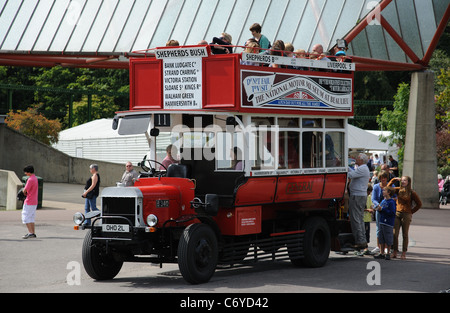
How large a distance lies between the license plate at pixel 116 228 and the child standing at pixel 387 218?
5.91 m

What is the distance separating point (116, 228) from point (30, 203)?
7134mm

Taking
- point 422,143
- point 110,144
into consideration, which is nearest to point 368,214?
point 422,143

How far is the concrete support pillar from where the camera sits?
2920cm

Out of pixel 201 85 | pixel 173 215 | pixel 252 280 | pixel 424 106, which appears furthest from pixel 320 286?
pixel 424 106

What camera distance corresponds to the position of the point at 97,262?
1174 cm

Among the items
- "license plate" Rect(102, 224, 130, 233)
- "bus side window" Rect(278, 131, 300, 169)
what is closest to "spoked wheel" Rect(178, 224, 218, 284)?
"license plate" Rect(102, 224, 130, 233)

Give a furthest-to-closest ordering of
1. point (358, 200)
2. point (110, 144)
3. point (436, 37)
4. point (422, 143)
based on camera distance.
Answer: point (110, 144)
point (436, 37)
point (422, 143)
point (358, 200)

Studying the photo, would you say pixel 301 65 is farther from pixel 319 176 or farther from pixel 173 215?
pixel 173 215

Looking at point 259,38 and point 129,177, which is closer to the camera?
point 259,38

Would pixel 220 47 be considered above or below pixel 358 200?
above

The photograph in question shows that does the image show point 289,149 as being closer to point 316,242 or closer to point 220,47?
point 316,242

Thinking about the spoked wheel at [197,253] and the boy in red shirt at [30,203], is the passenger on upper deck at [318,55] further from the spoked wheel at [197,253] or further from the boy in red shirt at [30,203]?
the boy in red shirt at [30,203]

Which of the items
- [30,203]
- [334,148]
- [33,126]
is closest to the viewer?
[334,148]

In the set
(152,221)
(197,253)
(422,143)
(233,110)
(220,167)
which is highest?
(233,110)
